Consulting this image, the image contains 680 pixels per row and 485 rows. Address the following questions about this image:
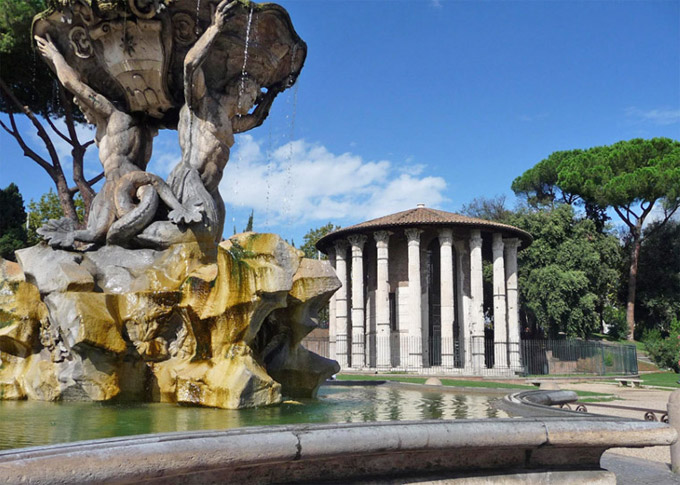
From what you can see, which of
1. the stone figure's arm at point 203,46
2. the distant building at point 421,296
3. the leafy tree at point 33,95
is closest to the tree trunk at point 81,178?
the leafy tree at point 33,95

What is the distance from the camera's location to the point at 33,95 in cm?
2234

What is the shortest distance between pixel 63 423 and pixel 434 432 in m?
2.76

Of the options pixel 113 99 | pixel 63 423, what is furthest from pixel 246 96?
pixel 63 423

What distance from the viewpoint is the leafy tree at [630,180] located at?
37.9 metres

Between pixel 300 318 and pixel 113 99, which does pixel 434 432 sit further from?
pixel 113 99

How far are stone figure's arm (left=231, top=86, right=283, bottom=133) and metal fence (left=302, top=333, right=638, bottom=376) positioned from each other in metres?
22.4

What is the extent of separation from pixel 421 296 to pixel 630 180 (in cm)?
1615

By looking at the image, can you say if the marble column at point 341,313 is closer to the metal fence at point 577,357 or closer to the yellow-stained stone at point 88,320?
the metal fence at point 577,357

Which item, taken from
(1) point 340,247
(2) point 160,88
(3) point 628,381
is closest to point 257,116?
(2) point 160,88

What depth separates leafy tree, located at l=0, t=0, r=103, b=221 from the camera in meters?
20.1

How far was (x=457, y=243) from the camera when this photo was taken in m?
33.8

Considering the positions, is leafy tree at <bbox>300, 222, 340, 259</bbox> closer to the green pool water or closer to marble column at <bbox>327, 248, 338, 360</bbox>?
marble column at <bbox>327, 248, 338, 360</bbox>

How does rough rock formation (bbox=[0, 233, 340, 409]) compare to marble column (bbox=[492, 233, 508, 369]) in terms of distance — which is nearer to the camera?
rough rock formation (bbox=[0, 233, 340, 409])

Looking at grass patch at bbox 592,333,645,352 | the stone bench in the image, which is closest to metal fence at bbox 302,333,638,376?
grass patch at bbox 592,333,645,352
